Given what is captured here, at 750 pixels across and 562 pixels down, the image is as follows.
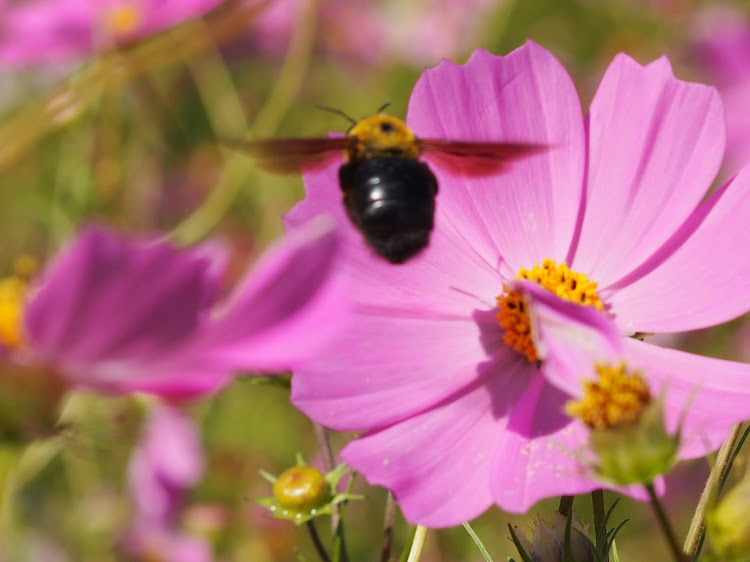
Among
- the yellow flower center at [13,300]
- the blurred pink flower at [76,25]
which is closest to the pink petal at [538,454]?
the yellow flower center at [13,300]

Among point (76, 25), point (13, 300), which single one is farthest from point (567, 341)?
point (76, 25)

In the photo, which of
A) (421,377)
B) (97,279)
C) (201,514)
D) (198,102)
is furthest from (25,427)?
(198,102)

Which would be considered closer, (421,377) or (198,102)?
(421,377)

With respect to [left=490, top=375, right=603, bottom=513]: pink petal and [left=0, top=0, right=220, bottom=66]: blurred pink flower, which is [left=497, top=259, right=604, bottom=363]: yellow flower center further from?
[left=0, top=0, right=220, bottom=66]: blurred pink flower

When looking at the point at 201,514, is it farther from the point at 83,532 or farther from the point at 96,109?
the point at 96,109

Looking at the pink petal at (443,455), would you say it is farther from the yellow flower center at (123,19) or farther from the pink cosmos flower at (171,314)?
the yellow flower center at (123,19)

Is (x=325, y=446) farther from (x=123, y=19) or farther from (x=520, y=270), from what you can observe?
(x=123, y=19)
